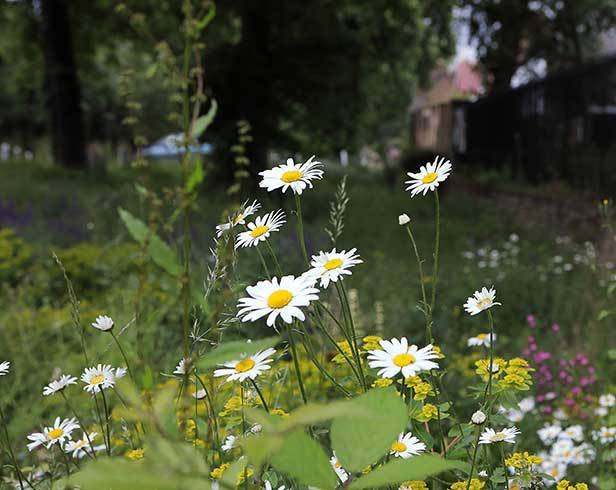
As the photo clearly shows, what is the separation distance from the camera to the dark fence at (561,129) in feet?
25.6

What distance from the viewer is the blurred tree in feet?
44.9

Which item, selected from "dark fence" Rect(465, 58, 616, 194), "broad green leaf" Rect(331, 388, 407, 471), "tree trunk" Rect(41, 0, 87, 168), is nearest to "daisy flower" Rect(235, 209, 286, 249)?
"broad green leaf" Rect(331, 388, 407, 471)

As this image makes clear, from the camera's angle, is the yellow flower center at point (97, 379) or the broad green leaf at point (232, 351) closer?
the broad green leaf at point (232, 351)

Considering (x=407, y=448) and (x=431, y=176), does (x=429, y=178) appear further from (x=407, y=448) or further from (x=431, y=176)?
(x=407, y=448)

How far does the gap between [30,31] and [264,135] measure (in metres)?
6.62

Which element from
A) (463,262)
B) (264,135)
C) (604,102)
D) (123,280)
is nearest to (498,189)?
(604,102)

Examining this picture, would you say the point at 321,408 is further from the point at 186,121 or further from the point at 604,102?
the point at 604,102

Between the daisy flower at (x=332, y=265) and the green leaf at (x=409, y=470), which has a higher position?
the daisy flower at (x=332, y=265)

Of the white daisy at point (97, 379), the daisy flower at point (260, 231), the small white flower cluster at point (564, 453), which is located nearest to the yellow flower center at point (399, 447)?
the daisy flower at point (260, 231)

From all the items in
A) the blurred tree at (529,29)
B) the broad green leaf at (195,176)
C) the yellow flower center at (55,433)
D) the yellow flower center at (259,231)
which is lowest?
the yellow flower center at (55,433)

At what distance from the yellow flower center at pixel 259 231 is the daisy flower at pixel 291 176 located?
0.08 m

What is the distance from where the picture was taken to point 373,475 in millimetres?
645

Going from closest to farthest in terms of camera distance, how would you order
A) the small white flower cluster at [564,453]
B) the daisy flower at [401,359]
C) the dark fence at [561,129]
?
the daisy flower at [401,359], the small white flower cluster at [564,453], the dark fence at [561,129]

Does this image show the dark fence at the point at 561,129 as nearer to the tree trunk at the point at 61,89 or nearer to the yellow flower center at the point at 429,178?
the yellow flower center at the point at 429,178
